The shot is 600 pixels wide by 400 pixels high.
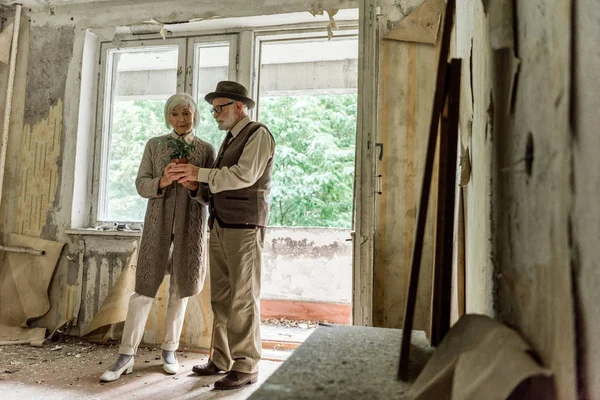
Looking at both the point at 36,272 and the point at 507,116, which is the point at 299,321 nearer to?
the point at 36,272

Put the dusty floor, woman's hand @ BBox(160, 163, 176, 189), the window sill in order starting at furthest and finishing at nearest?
the window sill → woman's hand @ BBox(160, 163, 176, 189) → the dusty floor

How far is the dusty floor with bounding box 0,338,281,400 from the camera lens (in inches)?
82.9

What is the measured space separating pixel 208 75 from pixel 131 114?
69 centimetres

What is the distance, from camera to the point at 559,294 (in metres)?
0.66

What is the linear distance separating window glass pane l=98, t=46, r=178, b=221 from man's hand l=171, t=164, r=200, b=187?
3.27ft

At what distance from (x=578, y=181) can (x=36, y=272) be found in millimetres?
3466

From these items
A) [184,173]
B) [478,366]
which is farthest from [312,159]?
[478,366]

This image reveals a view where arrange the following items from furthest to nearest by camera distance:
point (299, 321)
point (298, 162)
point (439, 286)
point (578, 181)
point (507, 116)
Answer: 1. point (298, 162)
2. point (299, 321)
3. point (439, 286)
4. point (507, 116)
5. point (578, 181)

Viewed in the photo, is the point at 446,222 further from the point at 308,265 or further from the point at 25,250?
the point at 308,265

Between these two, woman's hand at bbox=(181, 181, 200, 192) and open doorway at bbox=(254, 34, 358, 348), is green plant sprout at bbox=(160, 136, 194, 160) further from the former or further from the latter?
open doorway at bbox=(254, 34, 358, 348)

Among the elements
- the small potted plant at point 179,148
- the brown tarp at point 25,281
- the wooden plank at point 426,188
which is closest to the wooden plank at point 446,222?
the wooden plank at point 426,188

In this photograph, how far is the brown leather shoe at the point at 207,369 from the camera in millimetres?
2395

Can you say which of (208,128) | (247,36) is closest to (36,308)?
(208,128)

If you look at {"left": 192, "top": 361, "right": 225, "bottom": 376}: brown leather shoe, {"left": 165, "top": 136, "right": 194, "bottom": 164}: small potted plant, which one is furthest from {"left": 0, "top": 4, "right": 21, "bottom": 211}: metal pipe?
{"left": 192, "top": 361, "right": 225, "bottom": 376}: brown leather shoe
